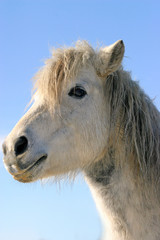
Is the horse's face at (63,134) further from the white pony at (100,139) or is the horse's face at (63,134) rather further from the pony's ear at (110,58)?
the pony's ear at (110,58)

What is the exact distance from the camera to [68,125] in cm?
402

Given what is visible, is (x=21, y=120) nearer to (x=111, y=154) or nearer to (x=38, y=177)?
(x=38, y=177)

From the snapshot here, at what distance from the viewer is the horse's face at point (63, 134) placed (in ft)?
12.2

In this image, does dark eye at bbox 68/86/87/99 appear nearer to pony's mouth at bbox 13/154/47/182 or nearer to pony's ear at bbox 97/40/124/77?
pony's ear at bbox 97/40/124/77

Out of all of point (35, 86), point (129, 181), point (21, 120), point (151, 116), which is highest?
point (35, 86)

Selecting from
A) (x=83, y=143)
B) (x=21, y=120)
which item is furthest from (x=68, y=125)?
(x=21, y=120)

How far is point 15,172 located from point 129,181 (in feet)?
4.31

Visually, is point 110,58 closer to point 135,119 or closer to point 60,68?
point 60,68

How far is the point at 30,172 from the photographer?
3.77 m

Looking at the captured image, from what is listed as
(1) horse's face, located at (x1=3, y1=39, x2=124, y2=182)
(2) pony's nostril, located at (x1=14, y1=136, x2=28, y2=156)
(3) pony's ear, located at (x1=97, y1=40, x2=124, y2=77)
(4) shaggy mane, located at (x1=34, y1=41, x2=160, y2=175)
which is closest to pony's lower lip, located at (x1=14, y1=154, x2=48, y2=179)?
(1) horse's face, located at (x1=3, y1=39, x2=124, y2=182)

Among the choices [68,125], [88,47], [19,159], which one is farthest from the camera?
[88,47]

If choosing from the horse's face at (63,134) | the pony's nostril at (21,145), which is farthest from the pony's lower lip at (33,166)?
the pony's nostril at (21,145)

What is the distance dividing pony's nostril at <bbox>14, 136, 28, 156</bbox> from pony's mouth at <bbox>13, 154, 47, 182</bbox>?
0.21 meters

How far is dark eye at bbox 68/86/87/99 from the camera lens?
4125 millimetres
